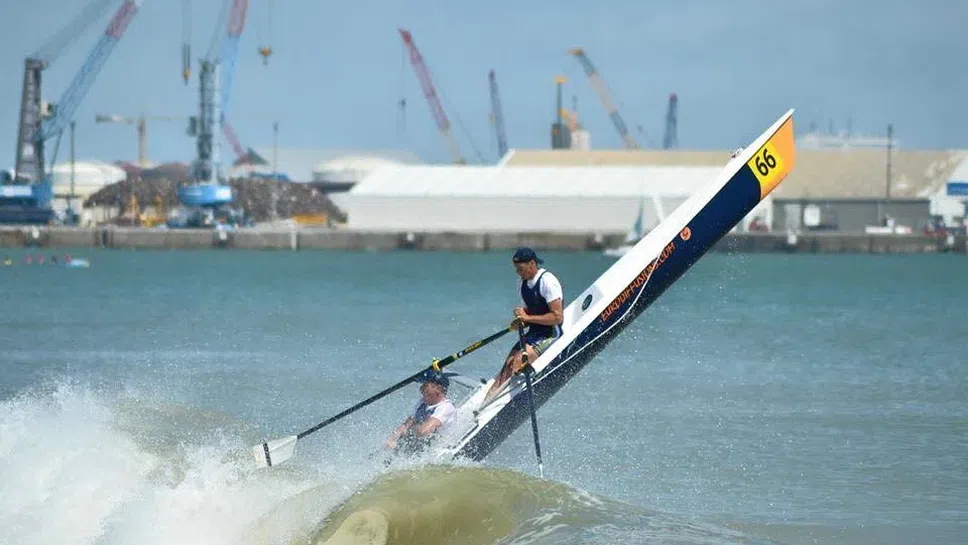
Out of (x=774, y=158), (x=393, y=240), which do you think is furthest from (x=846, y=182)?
(x=774, y=158)

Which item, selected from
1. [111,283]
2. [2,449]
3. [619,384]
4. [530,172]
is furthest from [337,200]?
[2,449]

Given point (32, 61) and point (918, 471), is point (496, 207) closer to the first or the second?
point (32, 61)

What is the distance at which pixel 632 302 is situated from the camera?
19641mm

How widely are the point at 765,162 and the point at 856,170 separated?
118727 millimetres

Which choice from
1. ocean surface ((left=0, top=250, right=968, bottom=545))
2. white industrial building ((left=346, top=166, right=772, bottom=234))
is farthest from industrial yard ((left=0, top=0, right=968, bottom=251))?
ocean surface ((left=0, top=250, right=968, bottom=545))

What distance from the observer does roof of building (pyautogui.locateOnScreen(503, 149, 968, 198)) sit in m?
133

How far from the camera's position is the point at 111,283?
81000 mm

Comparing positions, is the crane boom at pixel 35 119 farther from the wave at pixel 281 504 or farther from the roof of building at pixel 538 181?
the wave at pixel 281 504

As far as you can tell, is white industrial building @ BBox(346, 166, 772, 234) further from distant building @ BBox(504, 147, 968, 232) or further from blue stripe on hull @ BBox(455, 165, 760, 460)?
blue stripe on hull @ BBox(455, 165, 760, 460)

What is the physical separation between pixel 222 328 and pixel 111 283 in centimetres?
3333

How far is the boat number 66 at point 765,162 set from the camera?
19.9m

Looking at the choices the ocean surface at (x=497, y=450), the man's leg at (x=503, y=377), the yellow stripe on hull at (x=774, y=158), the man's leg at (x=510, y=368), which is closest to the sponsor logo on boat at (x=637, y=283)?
the man's leg at (x=510, y=368)

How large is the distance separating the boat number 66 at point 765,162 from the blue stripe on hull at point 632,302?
0.12 m

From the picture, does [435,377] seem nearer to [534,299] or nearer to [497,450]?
[534,299]
